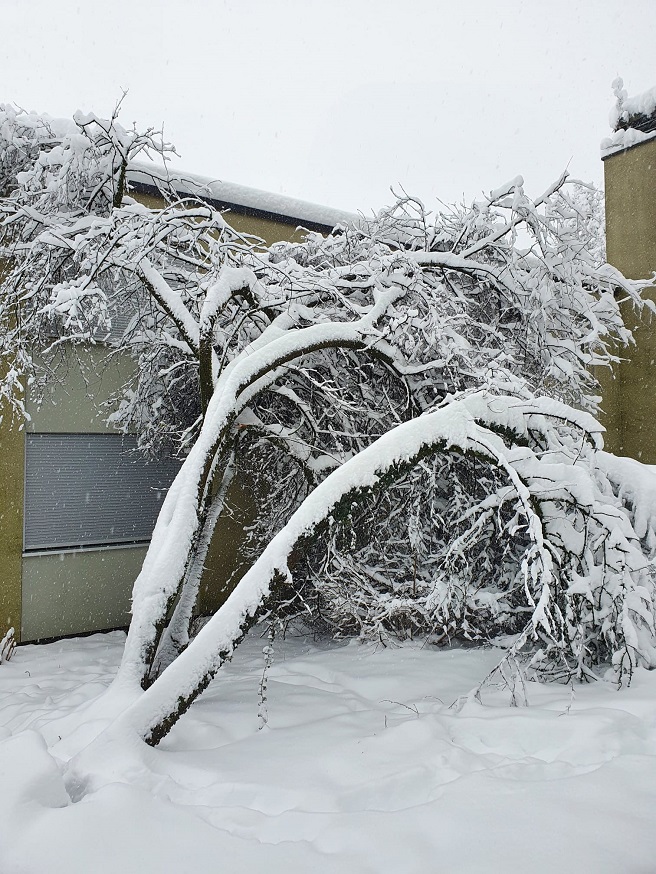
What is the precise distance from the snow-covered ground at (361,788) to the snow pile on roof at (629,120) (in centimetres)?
912

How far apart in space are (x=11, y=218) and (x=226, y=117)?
158m

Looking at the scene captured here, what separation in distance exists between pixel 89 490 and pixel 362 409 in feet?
11.9

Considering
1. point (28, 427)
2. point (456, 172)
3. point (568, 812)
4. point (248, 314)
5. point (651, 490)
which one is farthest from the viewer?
point (456, 172)

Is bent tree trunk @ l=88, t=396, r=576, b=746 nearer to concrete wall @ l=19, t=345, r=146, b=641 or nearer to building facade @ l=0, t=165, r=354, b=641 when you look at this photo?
building facade @ l=0, t=165, r=354, b=641

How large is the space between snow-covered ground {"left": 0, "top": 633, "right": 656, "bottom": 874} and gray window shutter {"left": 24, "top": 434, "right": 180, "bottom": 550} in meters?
2.79

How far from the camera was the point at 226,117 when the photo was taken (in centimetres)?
14612

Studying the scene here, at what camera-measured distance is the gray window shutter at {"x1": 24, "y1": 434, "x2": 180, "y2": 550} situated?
701 centimetres

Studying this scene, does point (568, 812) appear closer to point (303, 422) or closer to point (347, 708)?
point (347, 708)

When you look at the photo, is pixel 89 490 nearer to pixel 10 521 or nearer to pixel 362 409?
pixel 10 521

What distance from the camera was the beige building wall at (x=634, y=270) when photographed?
1020 centimetres

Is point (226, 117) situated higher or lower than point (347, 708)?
higher

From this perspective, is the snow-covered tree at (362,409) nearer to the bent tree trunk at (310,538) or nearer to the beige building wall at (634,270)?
the bent tree trunk at (310,538)

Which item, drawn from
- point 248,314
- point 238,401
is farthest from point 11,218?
point 238,401

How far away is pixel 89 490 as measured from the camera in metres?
7.38
